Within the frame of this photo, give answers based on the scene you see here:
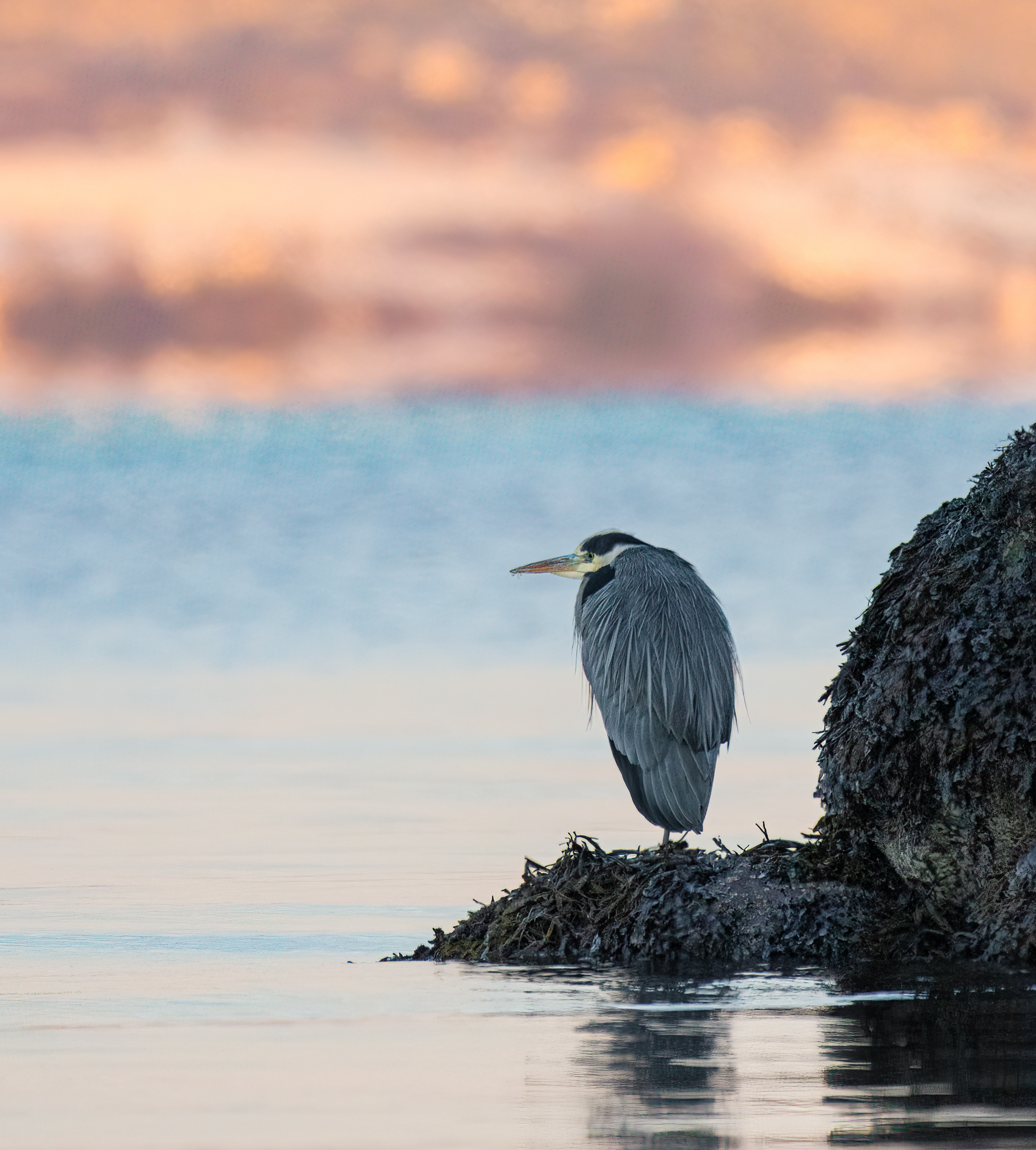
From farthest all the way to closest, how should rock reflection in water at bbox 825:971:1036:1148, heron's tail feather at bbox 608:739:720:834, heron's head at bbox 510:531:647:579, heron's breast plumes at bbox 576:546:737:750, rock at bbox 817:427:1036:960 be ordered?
heron's head at bbox 510:531:647:579, heron's breast plumes at bbox 576:546:737:750, heron's tail feather at bbox 608:739:720:834, rock at bbox 817:427:1036:960, rock reflection in water at bbox 825:971:1036:1148

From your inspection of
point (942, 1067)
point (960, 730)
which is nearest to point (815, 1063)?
point (942, 1067)

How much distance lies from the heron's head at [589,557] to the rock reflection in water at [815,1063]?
5906 mm

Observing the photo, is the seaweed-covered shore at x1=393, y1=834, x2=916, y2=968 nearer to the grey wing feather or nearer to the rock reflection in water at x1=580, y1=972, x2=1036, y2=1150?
the rock reflection in water at x1=580, y1=972, x2=1036, y2=1150

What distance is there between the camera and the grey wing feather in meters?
12.3

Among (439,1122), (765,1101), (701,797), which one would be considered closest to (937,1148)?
(765,1101)

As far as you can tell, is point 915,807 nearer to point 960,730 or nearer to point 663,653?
point 960,730

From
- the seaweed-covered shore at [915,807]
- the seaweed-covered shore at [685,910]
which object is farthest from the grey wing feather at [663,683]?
the seaweed-covered shore at [915,807]

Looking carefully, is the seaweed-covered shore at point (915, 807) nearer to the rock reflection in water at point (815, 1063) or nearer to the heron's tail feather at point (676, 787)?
the rock reflection in water at point (815, 1063)

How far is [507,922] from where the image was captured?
10.1 meters

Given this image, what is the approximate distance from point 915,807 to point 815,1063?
255cm

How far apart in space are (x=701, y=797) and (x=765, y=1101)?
600 cm

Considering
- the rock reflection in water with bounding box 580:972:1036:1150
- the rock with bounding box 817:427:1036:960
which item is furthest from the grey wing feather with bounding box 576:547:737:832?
the rock reflection in water with bounding box 580:972:1036:1150

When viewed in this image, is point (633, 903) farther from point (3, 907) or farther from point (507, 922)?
point (3, 907)

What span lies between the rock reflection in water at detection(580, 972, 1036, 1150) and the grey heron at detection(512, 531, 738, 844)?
3.50m
